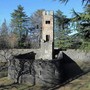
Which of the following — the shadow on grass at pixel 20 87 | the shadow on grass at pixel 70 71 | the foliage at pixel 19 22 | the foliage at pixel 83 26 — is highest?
the foliage at pixel 19 22

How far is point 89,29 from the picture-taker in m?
8.59

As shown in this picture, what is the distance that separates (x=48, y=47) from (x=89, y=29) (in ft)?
94.1

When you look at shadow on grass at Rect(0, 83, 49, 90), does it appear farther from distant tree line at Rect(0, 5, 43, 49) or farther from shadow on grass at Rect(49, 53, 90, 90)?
distant tree line at Rect(0, 5, 43, 49)

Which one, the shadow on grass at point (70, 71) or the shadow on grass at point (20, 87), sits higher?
the shadow on grass at point (70, 71)

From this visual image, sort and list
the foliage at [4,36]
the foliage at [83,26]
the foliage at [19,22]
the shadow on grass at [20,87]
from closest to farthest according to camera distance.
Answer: the foliage at [83,26]
the shadow on grass at [20,87]
the foliage at [4,36]
the foliage at [19,22]

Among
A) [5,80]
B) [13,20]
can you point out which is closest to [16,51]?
[5,80]

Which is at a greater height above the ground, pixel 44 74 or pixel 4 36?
pixel 4 36

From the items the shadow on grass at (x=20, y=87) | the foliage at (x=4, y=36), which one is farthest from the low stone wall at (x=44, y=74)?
the foliage at (x=4, y=36)

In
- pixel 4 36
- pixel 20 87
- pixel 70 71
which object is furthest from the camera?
pixel 4 36

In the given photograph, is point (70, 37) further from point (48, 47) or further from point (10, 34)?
point (10, 34)

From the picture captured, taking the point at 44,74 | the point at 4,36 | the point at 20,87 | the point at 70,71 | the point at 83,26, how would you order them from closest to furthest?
the point at 83,26 → the point at 20,87 → the point at 44,74 → the point at 70,71 → the point at 4,36

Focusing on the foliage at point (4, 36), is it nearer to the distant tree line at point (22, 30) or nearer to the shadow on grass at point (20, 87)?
the distant tree line at point (22, 30)

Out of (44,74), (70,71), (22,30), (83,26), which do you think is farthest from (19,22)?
(83,26)

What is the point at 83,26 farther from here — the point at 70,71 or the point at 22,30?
the point at 22,30
